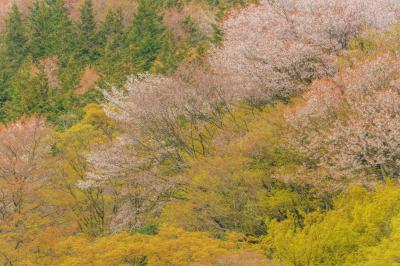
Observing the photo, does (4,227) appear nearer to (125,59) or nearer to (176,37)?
(125,59)

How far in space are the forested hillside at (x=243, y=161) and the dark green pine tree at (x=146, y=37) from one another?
15.5 metres

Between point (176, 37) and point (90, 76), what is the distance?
10813mm

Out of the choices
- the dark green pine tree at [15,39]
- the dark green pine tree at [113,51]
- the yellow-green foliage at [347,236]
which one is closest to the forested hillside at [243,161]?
the yellow-green foliage at [347,236]

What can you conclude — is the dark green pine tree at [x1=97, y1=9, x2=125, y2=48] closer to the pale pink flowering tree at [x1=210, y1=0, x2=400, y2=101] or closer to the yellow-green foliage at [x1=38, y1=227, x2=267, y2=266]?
the pale pink flowering tree at [x1=210, y1=0, x2=400, y2=101]

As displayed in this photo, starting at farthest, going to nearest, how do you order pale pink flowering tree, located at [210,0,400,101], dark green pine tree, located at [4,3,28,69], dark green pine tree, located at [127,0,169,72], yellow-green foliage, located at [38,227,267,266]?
dark green pine tree, located at [4,3,28,69] < dark green pine tree, located at [127,0,169,72] < pale pink flowering tree, located at [210,0,400,101] < yellow-green foliage, located at [38,227,267,266]

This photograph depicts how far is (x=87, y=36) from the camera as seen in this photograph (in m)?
66.0

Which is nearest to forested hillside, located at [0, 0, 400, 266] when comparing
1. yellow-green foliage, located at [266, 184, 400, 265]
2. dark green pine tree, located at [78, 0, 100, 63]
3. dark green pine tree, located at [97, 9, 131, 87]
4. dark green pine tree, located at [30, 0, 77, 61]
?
yellow-green foliage, located at [266, 184, 400, 265]

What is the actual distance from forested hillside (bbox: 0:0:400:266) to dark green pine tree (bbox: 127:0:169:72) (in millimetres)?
15507

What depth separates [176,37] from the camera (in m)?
62.9

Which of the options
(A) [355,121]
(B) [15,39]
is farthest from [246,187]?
(B) [15,39]

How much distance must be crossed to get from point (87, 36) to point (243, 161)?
156 feet

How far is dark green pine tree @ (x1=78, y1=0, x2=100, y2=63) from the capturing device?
2544 inches

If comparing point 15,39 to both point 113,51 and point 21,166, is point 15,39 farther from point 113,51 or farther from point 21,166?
point 21,166

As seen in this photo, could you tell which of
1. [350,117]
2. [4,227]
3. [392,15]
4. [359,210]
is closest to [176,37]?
[392,15]
